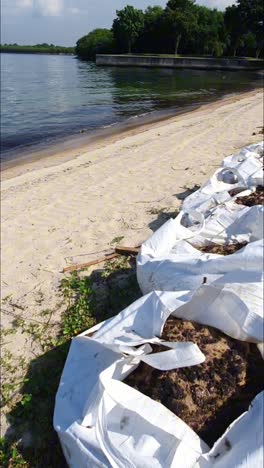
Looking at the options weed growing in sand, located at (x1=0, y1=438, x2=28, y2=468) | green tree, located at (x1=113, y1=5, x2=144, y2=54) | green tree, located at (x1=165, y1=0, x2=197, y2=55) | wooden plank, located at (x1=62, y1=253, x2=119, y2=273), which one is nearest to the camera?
weed growing in sand, located at (x1=0, y1=438, x2=28, y2=468)

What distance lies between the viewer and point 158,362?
1.98m

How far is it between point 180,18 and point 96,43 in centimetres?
2672

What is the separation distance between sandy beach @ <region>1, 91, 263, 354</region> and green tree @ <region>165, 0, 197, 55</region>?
6172cm

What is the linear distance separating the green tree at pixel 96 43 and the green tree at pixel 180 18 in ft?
49.9

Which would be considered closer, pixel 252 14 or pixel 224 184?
pixel 224 184

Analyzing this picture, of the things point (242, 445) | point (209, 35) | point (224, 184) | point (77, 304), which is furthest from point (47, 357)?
point (209, 35)

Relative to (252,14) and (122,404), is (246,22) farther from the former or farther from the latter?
(122,404)

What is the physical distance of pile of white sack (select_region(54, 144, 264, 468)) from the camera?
168 cm

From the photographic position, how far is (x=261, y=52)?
63.1m

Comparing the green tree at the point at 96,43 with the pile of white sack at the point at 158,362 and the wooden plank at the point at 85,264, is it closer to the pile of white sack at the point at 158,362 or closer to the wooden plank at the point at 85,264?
the wooden plank at the point at 85,264

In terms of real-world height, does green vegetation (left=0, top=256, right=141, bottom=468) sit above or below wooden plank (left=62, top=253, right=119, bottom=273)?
below

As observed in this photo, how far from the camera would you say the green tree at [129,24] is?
237 feet

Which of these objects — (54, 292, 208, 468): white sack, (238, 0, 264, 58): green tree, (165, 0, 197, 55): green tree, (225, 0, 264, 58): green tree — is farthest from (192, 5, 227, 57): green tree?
(54, 292, 208, 468): white sack

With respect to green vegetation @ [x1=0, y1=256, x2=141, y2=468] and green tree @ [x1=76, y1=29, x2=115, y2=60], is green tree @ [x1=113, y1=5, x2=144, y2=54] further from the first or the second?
green vegetation @ [x1=0, y1=256, x2=141, y2=468]
